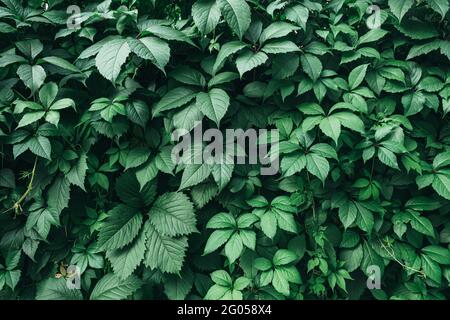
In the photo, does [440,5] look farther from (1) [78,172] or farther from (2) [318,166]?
(1) [78,172]

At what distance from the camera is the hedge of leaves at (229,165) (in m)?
1.58

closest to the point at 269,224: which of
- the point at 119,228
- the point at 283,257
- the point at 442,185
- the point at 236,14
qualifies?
the point at 283,257

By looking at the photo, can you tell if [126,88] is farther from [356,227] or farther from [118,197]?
[356,227]

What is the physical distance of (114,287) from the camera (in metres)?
1.68

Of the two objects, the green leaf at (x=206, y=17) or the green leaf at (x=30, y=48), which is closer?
the green leaf at (x=206, y=17)

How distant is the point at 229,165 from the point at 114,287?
0.75 meters

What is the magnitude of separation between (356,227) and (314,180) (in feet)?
0.97

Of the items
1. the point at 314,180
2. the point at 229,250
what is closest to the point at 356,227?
the point at 314,180

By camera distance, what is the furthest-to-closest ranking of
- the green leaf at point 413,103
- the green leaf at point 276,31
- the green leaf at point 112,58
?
the green leaf at point 413,103, the green leaf at point 276,31, the green leaf at point 112,58

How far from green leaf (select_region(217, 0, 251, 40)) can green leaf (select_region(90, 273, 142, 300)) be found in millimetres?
1152

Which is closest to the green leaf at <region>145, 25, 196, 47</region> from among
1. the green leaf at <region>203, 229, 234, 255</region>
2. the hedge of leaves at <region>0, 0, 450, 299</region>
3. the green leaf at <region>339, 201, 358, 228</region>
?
the hedge of leaves at <region>0, 0, 450, 299</region>

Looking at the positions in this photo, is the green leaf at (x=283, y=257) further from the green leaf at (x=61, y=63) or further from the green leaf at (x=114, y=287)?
the green leaf at (x=61, y=63)

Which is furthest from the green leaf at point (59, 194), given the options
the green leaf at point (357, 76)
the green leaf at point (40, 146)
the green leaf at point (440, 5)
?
the green leaf at point (440, 5)

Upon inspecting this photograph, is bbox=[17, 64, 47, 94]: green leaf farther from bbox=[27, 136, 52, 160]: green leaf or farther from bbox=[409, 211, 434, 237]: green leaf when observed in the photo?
bbox=[409, 211, 434, 237]: green leaf
